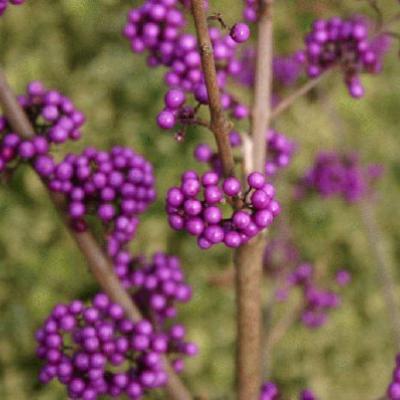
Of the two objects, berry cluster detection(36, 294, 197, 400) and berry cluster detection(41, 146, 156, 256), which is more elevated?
berry cluster detection(41, 146, 156, 256)

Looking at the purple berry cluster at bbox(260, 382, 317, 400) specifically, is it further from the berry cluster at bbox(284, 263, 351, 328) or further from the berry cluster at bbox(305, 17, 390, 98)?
the berry cluster at bbox(284, 263, 351, 328)

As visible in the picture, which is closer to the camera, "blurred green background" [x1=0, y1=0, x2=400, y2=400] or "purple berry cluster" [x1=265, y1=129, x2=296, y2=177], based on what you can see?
"purple berry cluster" [x1=265, y1=129, x2=296, y2=177]

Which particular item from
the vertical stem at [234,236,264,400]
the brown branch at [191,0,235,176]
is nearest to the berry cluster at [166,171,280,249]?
the brown branch at [191,0,235,176]

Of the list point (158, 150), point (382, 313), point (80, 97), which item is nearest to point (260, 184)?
point (158, 150)

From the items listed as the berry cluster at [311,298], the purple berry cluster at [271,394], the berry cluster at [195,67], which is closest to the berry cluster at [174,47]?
the berry cluster at [195,67]

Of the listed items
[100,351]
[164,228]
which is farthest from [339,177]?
[100,351]

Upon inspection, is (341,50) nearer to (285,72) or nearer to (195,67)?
(195,67)
